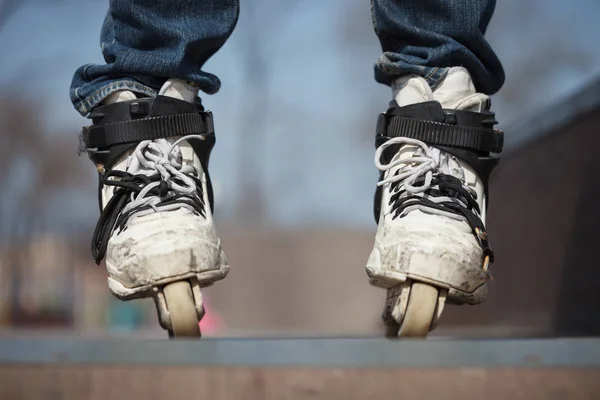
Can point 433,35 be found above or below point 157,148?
above

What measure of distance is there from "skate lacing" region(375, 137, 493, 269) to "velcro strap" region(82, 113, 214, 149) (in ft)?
0.95

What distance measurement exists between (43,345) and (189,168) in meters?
0.50

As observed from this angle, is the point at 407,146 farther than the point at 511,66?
No

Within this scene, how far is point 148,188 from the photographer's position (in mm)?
1121

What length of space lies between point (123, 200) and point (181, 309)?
0.66 ft

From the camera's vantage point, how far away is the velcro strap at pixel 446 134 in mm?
1167

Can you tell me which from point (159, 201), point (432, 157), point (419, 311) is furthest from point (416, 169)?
point (159, 201)

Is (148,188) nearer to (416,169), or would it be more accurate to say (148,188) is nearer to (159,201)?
(159,201)

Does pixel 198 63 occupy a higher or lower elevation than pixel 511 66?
lower

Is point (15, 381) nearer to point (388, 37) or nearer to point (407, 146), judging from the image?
point (407, 146)

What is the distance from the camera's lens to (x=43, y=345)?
2.31ft

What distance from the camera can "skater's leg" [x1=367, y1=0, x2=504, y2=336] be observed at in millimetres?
1052

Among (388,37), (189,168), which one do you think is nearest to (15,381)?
(189,168)

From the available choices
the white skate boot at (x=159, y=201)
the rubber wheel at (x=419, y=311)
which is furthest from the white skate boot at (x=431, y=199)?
the white skate boot at (x=159, y=201)
